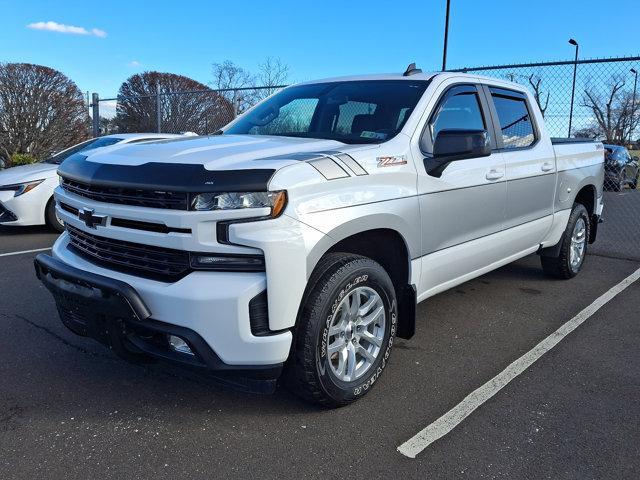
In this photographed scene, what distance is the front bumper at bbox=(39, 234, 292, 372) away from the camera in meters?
2.47

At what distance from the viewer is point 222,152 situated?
2869mm

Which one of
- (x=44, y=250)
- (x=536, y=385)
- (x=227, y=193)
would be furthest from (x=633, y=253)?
(x=44, y=250)

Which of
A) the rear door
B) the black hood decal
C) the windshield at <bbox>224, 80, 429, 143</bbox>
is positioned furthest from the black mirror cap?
the black hood decal

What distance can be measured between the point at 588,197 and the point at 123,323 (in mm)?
5195

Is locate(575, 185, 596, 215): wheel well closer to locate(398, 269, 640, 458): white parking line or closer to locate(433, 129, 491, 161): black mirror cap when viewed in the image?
locate(398, 269, 640, 458): white parking line

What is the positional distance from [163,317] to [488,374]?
210 cm

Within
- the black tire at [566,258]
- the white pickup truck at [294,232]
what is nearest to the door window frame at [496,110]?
the white pickup truck at [294,232]

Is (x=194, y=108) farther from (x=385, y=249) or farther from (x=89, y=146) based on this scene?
(x=385, y=249)

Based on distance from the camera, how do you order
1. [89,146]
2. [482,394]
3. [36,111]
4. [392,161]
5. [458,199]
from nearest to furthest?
[392,161]
[482,394]
[458,199]
[89,146]
[36,111]

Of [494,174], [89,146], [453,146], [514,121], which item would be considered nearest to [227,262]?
[453,146]

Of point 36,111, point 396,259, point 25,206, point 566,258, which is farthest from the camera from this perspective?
point 36,111

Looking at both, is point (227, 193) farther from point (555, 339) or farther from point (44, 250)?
point (44, 250)

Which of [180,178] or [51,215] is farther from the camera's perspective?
[51,215]

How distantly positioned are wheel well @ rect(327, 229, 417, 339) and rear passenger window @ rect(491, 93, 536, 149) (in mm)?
1623
